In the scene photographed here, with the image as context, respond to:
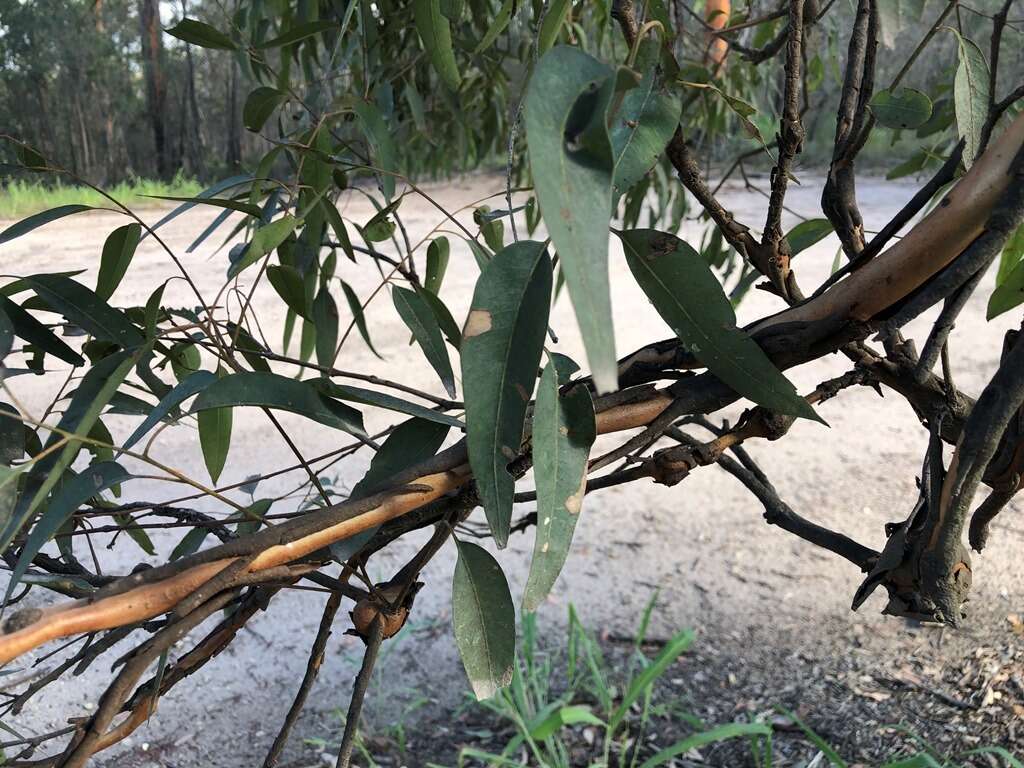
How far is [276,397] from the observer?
287mm

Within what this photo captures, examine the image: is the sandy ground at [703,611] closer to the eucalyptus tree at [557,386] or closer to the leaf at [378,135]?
the leaf at [378,135]

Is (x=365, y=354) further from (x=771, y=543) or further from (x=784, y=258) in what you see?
(x=784, y=258)

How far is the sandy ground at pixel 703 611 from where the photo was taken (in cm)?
94

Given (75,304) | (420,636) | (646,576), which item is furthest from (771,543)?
(75,304)

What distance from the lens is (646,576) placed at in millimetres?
1236

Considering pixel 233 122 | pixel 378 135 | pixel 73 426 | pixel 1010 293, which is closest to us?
pixel 73 426

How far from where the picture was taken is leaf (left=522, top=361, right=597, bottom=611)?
232 mm

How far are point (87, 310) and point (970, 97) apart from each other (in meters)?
0.33

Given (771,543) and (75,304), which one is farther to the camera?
(771,543)

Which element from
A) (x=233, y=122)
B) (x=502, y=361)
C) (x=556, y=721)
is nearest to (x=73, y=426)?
(x=502, y=361)

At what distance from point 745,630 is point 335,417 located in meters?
0.91

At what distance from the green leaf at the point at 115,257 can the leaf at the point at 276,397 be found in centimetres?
16

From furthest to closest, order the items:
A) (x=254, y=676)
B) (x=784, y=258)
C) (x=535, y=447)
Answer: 1. (x=254, y=676)
2. (x=784, y=258)
3. (x=535, y=447)

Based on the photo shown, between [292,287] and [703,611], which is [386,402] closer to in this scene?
[292,287]
